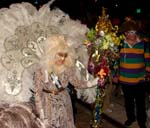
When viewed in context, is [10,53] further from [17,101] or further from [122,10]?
[122,10]

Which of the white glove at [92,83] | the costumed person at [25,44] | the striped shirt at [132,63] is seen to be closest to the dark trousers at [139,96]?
the striped shirt at [132,63]

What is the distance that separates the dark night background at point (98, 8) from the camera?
40.5 ft

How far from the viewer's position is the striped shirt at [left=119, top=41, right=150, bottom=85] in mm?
6578

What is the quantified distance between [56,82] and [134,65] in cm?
191

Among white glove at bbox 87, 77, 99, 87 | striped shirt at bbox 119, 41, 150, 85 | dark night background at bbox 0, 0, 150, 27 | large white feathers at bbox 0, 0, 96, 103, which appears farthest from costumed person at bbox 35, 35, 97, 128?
dark night background at bbox 0, 0, 150, 27

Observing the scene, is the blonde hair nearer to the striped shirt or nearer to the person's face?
the person's face

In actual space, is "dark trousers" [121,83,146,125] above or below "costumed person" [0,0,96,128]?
below

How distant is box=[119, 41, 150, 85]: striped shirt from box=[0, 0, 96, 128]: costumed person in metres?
1.47

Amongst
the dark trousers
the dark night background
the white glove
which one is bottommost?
the dark trousers

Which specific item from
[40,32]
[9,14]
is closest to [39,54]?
[40,32]

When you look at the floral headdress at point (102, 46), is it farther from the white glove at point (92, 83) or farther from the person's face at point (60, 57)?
the person's face at point (60, 57)

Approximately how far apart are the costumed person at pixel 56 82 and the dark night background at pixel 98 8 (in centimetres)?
639

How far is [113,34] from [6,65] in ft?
4.91

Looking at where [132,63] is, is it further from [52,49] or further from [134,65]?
[52,49]
